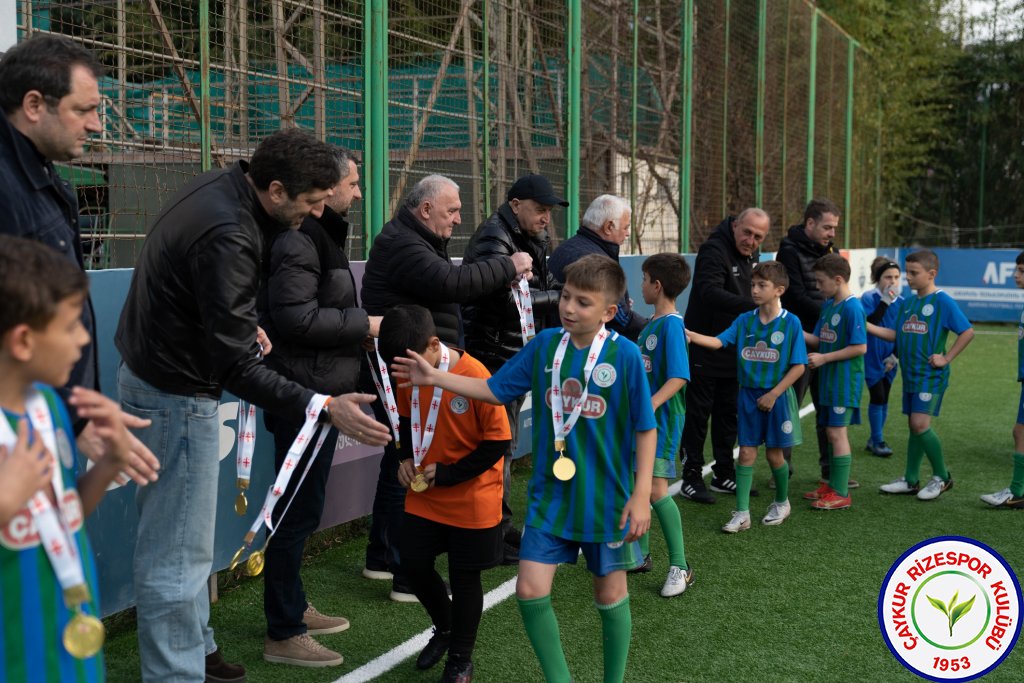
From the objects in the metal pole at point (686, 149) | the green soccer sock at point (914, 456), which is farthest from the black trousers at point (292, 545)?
the metal pole at point (686, 149)

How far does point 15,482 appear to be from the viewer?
1.83 meters

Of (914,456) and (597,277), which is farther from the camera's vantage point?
(914,456)

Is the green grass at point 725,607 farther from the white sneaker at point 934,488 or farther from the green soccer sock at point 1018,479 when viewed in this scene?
the green soccer sock at point 1018,479

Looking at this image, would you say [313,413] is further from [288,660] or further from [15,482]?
[288,660]

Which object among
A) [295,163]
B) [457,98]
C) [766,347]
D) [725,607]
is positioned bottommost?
[725,607]

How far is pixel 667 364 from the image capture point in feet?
16.5

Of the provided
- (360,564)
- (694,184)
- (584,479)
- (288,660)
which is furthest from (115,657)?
(694,184)

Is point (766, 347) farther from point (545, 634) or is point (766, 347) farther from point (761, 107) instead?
point (761, 107)

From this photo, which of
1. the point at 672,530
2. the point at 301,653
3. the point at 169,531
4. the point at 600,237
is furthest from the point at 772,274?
the point at 169,531

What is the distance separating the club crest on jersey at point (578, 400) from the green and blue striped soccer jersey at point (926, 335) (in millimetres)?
4143

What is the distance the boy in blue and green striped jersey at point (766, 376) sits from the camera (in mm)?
6117

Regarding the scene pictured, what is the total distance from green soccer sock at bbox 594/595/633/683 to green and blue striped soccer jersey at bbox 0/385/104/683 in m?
1.88

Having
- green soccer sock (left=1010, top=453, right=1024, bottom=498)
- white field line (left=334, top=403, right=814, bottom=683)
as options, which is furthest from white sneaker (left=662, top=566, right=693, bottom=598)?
green soccer sock (left=1010, top=453, right=1024, bottom=498)

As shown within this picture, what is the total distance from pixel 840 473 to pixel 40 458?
5696 mm
